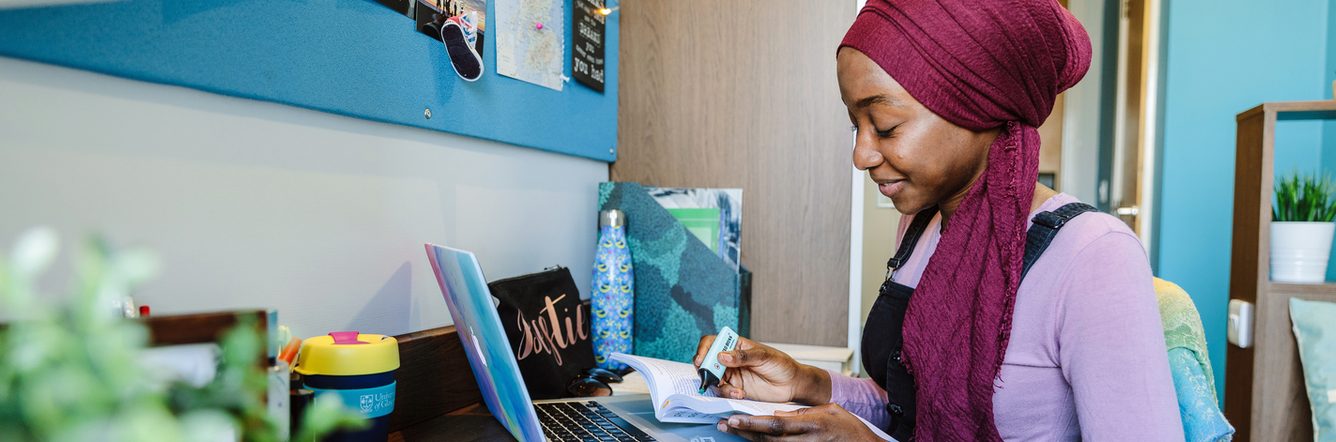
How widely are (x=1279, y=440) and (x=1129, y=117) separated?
160cm

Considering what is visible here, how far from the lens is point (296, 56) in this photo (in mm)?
868

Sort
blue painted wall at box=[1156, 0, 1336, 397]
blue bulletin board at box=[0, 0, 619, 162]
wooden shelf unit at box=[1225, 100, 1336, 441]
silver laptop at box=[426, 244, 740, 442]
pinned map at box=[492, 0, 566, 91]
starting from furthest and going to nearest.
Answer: blue painted wall at box=[1156, 0, 1336, 397], wooden shelf unit at box=[1225, 100, 1336, 441], pinned map at box=[492, 0, 566, 91], silver laptop at box=[426, 244, 740, 442], blue bulletin board at box=[0, 0, 619, 162]

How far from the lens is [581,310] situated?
136 cm

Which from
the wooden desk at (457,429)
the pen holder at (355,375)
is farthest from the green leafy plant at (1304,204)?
the pen holder at (355,375)

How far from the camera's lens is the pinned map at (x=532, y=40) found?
49.4 inches

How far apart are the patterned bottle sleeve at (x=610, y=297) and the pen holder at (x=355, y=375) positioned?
66cm

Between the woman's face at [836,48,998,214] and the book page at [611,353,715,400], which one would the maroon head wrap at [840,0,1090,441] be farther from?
the book page at [611,353,715,400]

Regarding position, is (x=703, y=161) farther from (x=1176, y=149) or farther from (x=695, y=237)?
(x=1176, y=149)

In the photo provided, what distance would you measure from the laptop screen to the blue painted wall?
257 cm

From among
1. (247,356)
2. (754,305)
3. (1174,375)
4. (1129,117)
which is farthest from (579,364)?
(1129,117)

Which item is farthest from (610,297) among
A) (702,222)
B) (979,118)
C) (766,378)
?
(979,118)

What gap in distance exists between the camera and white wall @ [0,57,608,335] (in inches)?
25.9

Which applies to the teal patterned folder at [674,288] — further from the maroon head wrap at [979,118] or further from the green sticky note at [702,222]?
the maroon head wrap at [979,118]

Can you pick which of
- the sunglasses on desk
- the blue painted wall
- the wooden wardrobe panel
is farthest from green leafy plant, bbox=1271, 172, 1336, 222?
the sunglasses on desk
